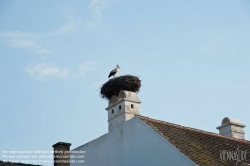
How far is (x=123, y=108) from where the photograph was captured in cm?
1800

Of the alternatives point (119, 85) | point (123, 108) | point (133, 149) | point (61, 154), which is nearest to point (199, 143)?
point (133, 149)

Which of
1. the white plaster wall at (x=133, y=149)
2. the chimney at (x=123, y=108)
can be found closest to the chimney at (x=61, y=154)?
the white plaster wall at (x=133, y=149)

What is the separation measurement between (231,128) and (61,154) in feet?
25.7

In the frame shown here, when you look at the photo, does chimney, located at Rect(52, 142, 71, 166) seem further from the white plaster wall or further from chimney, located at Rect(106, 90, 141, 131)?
chimney, located at Rect(106, 90, 141, 131)

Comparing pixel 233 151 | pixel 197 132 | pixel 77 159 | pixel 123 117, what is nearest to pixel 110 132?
pixel 123 117

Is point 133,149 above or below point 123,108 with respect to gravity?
below

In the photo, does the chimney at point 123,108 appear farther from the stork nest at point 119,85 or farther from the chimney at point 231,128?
the chimney at point 231,128

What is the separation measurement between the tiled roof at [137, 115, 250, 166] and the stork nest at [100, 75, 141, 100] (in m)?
2.32

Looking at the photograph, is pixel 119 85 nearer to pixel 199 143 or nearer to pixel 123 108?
pixel 123 108

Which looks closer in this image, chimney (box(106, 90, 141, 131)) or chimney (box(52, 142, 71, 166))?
chimney (box(52, 142, 71, 166))

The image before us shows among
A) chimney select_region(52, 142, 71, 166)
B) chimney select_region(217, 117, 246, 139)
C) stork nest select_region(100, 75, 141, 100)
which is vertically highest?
stork nest select_region(100, 75, 141, 100)

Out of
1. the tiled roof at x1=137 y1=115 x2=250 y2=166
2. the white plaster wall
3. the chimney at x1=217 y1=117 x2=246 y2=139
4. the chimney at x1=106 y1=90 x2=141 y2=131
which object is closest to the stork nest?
the chimney at x1=106 y1=90 x2=141 y2=131

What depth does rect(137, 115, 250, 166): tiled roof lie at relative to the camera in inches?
583

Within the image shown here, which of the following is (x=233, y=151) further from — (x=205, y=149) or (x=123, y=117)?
(x=123, y=117)
